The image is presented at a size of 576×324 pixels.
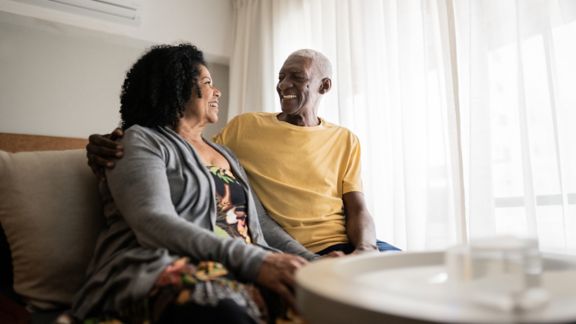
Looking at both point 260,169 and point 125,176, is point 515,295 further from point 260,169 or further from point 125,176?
point 260,169

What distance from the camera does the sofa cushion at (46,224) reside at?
3.69ft

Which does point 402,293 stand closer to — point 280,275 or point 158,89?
point 280,275

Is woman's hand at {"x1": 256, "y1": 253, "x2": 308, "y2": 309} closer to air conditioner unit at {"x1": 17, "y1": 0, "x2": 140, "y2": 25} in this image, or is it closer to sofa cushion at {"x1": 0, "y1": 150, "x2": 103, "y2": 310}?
sofa cushion at {"x1": 0, "y1": 150, "x2": 103, "y2": 310}

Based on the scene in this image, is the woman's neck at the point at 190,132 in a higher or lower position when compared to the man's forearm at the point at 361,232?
higher

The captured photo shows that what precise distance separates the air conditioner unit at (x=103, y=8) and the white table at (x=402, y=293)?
2518 mm

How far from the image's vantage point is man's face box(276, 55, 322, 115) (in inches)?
74.1

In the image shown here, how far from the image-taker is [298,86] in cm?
190

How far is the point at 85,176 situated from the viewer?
50.3 inches

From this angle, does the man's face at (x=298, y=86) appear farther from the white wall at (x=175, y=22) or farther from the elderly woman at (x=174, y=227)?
the white wall at (x=175, y=22)

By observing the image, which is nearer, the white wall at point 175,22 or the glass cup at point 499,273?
the glass cup at point 499,273

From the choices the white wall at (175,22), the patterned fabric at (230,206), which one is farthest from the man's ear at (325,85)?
the white wall at (175,22)

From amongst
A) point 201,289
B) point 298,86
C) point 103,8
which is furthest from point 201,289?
point 103,8

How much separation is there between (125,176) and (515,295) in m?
0.81

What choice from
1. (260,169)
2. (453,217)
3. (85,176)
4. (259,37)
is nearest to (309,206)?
(260,169)
